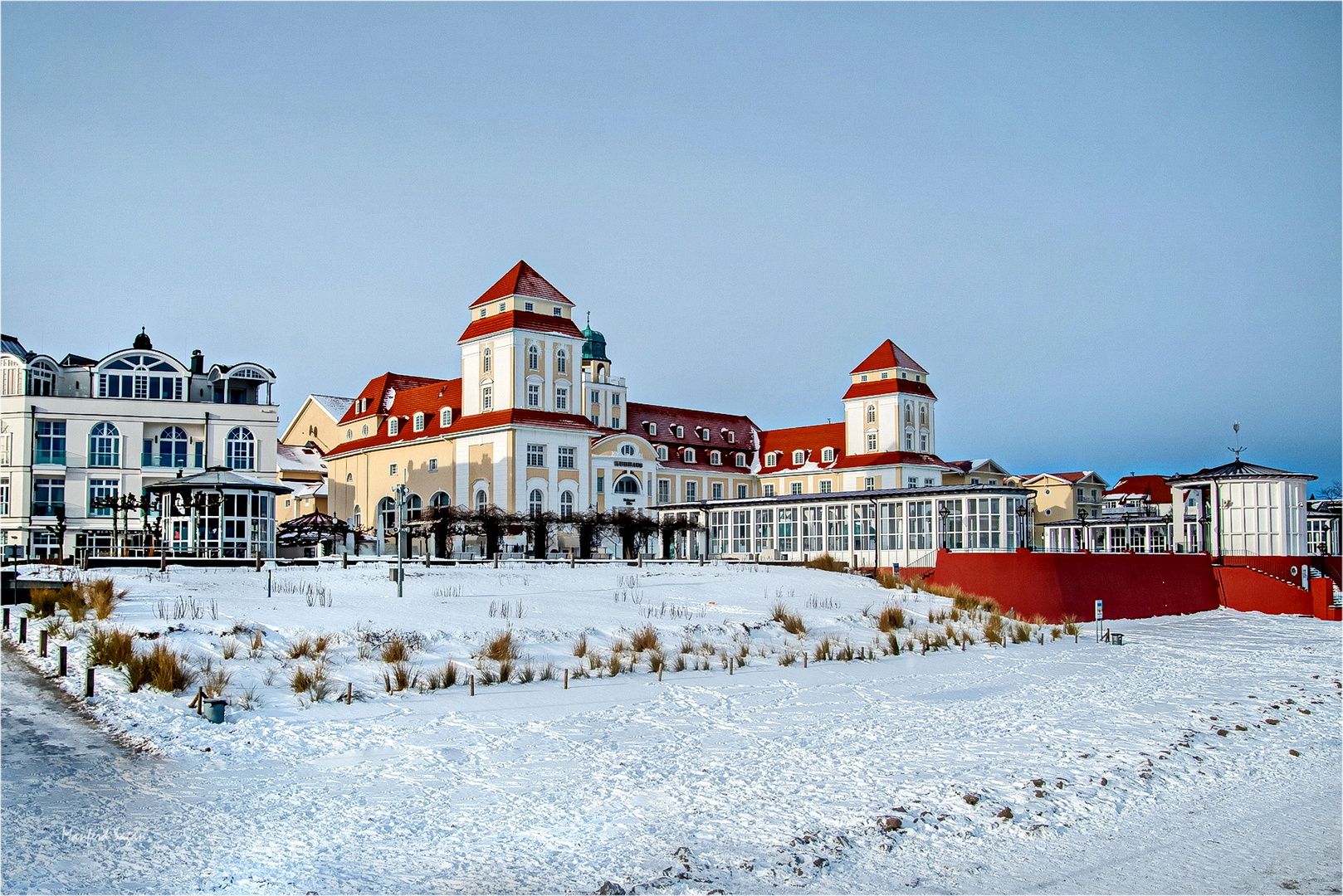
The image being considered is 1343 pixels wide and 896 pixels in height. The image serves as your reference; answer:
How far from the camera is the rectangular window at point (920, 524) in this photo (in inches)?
1847

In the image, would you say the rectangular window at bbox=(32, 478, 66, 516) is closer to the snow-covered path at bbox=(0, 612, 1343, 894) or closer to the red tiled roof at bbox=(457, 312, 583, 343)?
the red tiled roof at bbox=(457, 312, 583, 343)

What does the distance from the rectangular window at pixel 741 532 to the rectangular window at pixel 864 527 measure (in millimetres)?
6660

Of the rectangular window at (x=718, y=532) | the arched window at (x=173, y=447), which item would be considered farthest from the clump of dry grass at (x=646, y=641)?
the rectangular window at (x=718, y=532)

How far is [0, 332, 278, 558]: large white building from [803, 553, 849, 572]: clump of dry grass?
2049 cm

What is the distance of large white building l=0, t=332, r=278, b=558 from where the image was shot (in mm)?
45688

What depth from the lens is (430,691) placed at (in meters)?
17.0

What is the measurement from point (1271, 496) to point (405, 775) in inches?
1725

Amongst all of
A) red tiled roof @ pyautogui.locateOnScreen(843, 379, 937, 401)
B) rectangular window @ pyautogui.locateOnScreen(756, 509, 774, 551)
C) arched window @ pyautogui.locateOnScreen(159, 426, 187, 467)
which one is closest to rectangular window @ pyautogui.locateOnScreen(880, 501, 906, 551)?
rectangular window @ pyautogui.locateOnScreen(756, 509, 774, 551)

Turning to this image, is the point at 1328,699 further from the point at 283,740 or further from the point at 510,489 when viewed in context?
the point at 510,489

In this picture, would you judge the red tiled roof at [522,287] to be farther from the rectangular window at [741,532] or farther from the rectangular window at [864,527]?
the rectangular window at [864,527]

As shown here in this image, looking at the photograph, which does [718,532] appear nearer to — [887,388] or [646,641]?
[887,388]

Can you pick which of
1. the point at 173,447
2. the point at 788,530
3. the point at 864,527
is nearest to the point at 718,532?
the point at 788,530

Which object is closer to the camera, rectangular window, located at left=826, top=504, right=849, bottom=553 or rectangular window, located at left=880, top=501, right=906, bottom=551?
rectangular window, located at left=880, top=501, right=906, bottom=551

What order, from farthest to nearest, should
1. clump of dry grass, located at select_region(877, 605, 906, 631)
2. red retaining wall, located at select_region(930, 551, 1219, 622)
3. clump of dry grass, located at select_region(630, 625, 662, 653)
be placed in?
red retaining wall, located at select_region(930, 551, 1219, 622) < clump of dry grass, located at select_region(877, 605, 906, 631) < clump of dry grass, located at select_region(630, 625, 662, 653)
